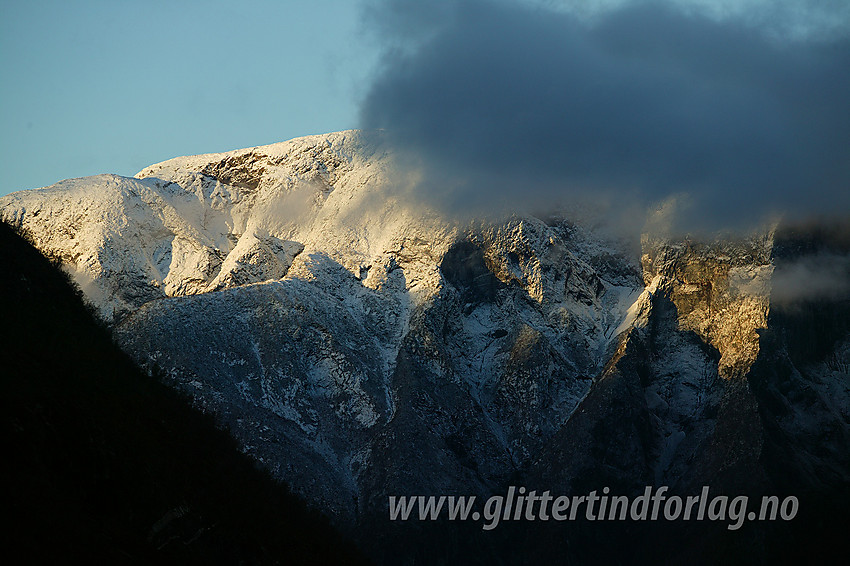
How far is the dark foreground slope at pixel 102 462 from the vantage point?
2612cm

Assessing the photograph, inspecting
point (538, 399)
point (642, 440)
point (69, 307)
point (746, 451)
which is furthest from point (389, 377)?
point (69, 307)

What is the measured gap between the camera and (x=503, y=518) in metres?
186

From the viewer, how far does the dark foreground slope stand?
26.1m

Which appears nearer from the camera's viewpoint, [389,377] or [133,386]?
[133,386]

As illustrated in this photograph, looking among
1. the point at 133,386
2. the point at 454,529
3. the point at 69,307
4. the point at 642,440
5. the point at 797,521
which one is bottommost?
the point at 133,386

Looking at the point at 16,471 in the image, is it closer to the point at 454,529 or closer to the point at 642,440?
the point at 454,529

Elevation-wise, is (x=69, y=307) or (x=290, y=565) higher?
(x=69, y=307)

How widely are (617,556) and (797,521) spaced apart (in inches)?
1190

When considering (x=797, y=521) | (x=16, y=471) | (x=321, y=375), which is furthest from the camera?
(x=321, y=375)

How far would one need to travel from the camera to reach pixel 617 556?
182 metres

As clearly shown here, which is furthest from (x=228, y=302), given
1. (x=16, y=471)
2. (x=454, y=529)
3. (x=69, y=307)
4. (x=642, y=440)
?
(x=16, y=471)

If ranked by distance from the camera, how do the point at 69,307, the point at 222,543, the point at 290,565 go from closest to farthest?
the point at 222,543, the point at 290,565, the point at 69,307

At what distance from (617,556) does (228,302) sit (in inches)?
3234

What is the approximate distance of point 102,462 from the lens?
30.1 meters
